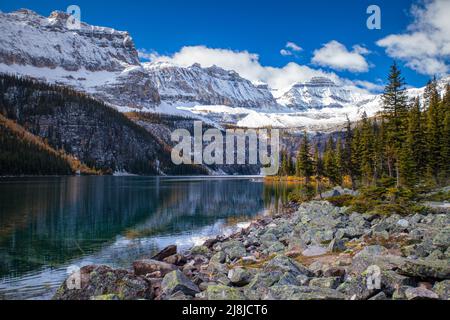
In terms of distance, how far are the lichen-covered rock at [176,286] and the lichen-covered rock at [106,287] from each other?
0.60 metres

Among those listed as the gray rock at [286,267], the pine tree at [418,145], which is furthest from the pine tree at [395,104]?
the gray rock at [286,267]

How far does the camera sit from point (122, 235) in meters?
37.0

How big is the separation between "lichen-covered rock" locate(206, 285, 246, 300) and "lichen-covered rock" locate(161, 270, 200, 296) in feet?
4.45

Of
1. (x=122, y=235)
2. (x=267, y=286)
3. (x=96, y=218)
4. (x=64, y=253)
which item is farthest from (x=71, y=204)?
(x=267, y=286)

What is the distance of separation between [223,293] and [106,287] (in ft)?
14.3

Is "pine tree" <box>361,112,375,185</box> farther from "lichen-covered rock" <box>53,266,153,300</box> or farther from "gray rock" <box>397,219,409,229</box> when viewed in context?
"lichen-covered rock" <box>53,266,153,300</box>

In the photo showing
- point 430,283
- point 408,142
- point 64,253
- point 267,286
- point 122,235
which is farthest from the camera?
point 408,142

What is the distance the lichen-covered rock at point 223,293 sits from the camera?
37.2 ft

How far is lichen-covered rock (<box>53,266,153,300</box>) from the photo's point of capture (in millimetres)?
12873

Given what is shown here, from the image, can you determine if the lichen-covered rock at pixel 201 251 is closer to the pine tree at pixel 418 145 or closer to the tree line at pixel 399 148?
the tree line at pixel 399 148
